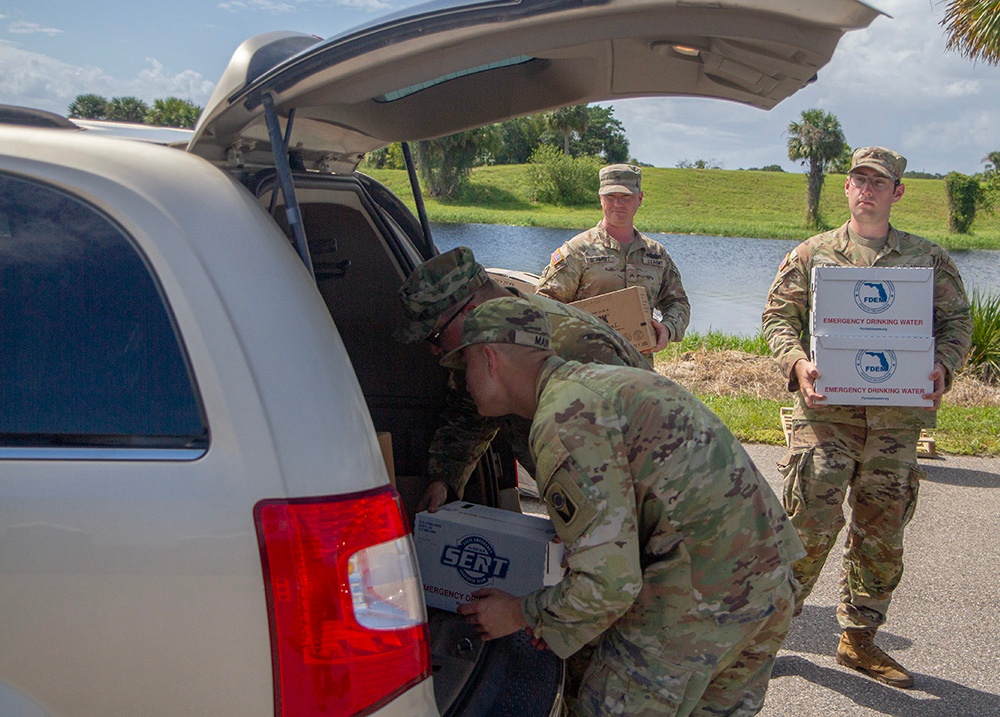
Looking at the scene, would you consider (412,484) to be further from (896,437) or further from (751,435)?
(751,435)

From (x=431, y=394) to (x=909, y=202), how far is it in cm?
7784

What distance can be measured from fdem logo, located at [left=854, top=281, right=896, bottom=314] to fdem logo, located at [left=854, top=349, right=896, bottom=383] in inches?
7.0

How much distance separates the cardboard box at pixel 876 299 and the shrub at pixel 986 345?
615cm

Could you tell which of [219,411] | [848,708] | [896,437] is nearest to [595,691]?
[219,411]

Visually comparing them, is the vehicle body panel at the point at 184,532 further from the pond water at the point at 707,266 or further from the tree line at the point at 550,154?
the tree line at the point at 550,154

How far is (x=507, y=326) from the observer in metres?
2.13

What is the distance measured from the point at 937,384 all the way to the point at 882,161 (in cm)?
99

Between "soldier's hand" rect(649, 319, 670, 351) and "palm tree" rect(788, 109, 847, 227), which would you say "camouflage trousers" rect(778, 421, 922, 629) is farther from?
"palm tree" rect(788, 109, 847, 227)

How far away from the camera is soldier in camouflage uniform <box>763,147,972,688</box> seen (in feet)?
12.8

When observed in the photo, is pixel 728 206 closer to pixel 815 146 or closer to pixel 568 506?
pixel 815 146

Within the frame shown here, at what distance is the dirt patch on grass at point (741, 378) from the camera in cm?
895

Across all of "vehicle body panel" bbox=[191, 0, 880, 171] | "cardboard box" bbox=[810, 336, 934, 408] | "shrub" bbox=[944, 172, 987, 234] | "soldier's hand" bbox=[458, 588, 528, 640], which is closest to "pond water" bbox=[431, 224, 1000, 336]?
"cardboard box" bbox=[810, 336, 934, 408]

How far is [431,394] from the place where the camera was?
3.31 metres

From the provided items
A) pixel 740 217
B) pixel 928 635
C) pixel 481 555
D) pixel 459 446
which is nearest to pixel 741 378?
pixel 928 635
